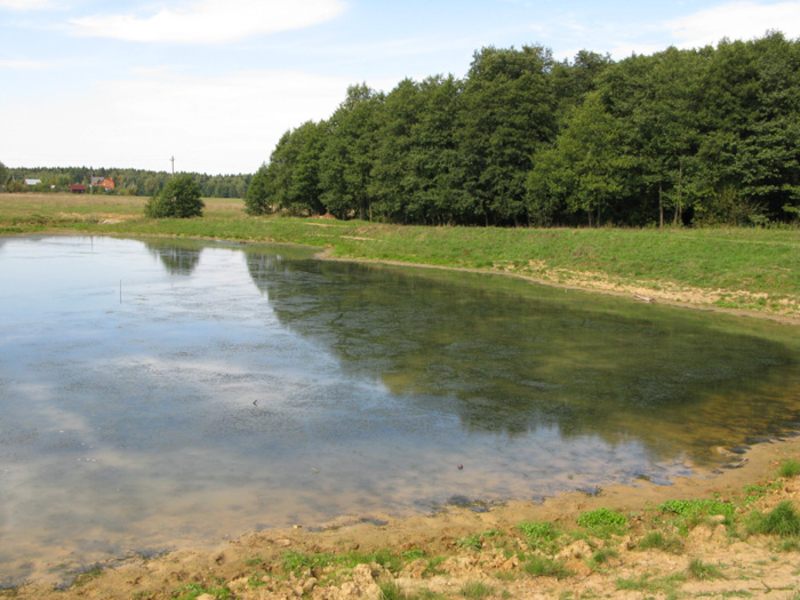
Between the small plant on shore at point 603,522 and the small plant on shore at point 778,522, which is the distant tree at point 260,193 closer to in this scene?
the small plant on shore at point 603,522

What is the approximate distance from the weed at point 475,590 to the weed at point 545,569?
626 millimetres

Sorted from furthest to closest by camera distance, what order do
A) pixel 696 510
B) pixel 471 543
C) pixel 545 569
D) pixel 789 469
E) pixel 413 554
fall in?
pixel 789 469 → pixel 696 510 → pixel 471 543 → pixel 413 554 → pixel 545 569

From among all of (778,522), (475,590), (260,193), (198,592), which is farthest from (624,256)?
(260,193)

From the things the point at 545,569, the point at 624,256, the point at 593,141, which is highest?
the point at 593,141

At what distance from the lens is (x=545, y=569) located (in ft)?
22.9

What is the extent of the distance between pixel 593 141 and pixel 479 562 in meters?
42.0

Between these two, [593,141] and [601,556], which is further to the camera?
[593,141]

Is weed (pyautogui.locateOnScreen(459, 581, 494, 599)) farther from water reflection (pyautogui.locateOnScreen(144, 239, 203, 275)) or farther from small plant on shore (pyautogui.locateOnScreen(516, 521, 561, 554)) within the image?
water reflection (pyautogui.locateOnScreen(144, 239, 203, 275))

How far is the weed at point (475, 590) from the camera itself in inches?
254

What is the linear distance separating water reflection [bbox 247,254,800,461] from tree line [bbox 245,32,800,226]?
18598 mm

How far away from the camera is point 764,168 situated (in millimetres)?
39625

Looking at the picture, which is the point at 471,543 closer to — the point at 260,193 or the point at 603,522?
the point at 603,522

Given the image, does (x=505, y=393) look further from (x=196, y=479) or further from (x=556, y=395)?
(x=196, y=479)

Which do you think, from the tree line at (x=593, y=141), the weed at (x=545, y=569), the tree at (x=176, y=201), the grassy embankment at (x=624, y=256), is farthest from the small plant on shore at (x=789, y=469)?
the tree at (x=176, y=201)
